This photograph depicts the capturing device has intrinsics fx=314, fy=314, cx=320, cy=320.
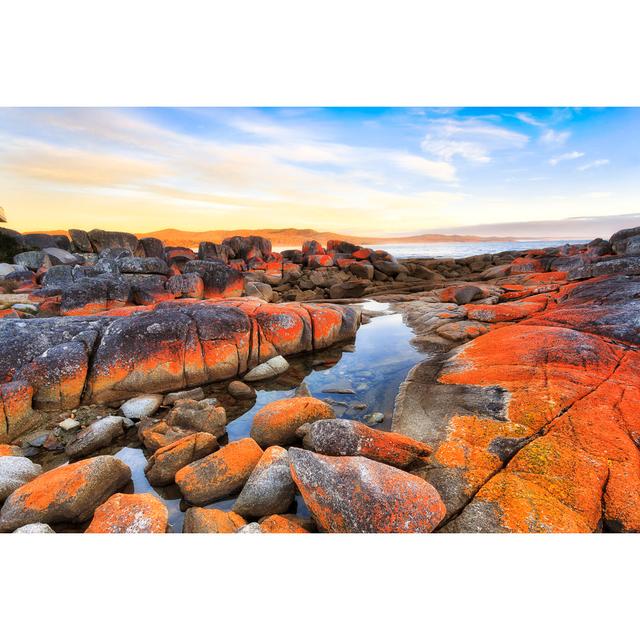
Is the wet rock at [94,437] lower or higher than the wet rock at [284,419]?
lower

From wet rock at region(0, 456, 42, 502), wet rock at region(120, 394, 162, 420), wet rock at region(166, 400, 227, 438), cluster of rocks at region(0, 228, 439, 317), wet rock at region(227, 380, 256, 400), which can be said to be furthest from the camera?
cluster of rocks at region(0, 228, 439, 317)

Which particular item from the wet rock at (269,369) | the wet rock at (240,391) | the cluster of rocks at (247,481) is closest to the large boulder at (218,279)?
the wet rock at (269,369)

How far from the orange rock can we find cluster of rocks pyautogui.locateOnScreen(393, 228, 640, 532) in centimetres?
119

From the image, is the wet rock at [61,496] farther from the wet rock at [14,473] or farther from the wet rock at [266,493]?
the wet rock at [266,493]

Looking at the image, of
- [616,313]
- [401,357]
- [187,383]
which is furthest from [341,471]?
[616,313]

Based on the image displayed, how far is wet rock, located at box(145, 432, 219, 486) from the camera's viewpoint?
3.38 metres

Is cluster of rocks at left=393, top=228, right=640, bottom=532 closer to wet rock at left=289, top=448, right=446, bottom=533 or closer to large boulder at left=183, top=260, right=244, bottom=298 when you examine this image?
wet rock at left=289, top=448, right=446, bottom=533

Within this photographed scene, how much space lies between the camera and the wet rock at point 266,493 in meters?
2.84

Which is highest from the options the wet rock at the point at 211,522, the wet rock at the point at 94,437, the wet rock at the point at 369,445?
the wet rock at the point at 369,445

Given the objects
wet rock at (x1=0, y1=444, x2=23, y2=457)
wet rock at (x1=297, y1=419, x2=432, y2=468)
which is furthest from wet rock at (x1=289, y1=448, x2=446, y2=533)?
wet rock at (x1=0, y1=444, x2=23, y2=457)

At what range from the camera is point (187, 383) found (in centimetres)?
559

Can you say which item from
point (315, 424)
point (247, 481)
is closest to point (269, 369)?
point (315, 424)

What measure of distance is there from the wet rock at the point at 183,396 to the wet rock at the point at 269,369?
102 centimetres

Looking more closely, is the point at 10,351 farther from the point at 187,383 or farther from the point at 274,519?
the point at 274,519
